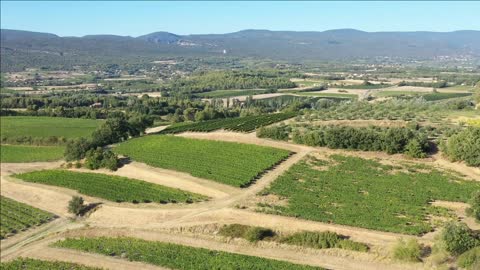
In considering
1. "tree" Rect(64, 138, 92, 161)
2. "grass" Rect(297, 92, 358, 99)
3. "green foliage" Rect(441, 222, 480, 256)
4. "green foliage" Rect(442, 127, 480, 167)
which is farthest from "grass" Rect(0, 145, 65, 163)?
"grass" Rect(297, 92, 358, 99)

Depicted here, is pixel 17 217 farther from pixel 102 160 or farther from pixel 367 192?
pixel 367 192

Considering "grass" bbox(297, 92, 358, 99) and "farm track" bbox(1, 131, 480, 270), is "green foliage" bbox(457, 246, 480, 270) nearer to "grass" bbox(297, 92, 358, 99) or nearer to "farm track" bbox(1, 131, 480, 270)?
"farm track" bbox(1, 131, 480, 270)

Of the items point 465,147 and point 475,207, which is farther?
point 465,147

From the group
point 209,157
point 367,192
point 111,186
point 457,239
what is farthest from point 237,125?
point 457,239

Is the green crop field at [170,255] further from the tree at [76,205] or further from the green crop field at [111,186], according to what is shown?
the green crop field at [111,186]

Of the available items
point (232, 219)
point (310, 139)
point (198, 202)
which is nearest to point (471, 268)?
point (232, 219)

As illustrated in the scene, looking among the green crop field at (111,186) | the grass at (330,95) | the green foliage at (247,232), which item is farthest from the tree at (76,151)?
the grass at (330,95)
